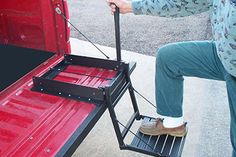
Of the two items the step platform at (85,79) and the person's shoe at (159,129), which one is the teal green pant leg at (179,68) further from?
the step platform at (85,79)

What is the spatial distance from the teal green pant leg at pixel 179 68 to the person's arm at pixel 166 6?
0.23 m

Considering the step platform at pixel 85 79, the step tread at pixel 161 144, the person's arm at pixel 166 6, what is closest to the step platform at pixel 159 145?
the step tread at pixel 161 144

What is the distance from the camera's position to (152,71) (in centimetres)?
414

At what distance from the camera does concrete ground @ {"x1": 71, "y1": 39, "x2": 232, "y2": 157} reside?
284 centimetres

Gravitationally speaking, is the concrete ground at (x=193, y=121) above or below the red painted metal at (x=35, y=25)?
below

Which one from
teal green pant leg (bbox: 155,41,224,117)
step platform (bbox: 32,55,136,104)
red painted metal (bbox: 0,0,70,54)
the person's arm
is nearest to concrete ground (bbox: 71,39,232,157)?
teal green pant leg (bbox: 155,41,224,117)

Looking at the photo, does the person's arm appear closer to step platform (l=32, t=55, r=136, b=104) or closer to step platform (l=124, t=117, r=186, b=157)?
step platform (l=32, t=55, r=136, b=104)

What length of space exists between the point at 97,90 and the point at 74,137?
37 cm

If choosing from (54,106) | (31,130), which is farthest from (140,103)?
(31,130)

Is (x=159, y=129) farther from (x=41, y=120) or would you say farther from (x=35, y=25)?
(x=35, y=25)

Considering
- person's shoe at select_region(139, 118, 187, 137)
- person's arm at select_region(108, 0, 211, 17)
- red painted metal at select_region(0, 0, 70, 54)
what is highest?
person's arm at select_region(108, 0, 211, 17)

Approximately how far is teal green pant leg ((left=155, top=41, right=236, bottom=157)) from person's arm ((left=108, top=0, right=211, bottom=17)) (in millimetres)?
226

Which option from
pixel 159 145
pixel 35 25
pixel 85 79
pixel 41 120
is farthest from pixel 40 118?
pixel 35 25

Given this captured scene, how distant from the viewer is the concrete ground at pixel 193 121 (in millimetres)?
2842
